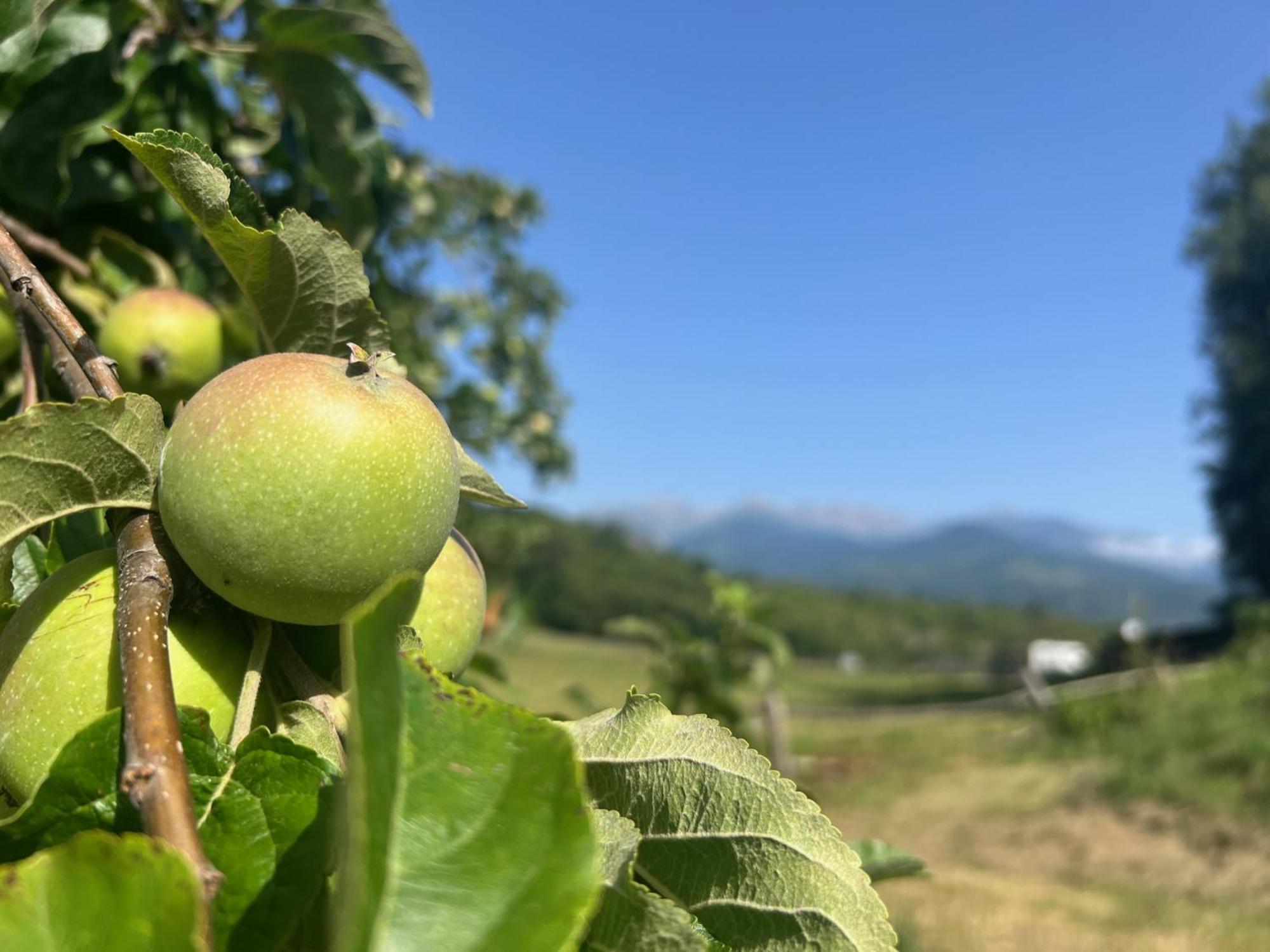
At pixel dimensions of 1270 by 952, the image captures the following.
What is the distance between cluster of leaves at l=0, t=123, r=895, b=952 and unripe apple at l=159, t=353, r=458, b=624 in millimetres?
80

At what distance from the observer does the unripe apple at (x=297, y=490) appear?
83 cm

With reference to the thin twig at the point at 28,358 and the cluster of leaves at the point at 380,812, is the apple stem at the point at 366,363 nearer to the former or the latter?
the cluster of leaves at the point at 380,812

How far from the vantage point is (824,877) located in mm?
787

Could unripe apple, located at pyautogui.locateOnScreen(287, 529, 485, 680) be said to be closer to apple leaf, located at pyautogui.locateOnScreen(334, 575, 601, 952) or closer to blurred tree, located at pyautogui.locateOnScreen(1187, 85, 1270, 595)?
apple leaf, located at pyautogui.locateOnScreen(334, 575, 601, 952)

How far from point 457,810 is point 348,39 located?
5.80 feet

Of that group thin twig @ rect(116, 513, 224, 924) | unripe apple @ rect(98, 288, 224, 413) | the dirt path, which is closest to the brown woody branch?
thin twig @ rect(116, 513, 224, 924)

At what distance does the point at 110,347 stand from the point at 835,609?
136 ft

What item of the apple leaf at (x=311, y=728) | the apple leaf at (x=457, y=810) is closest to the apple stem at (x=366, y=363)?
the apple leaf at (x=311, y=728)

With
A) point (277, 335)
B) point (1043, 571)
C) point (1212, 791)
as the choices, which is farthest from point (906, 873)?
point (1043, 571)

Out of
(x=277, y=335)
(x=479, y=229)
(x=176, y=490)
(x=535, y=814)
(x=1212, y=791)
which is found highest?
(x=479, y=229)

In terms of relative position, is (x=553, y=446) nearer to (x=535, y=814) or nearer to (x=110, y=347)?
(x=110, y=347)

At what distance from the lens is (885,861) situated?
4.24 ft

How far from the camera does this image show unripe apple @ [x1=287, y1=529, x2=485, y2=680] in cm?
97

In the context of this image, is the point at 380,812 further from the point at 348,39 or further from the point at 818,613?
the point at 818,613
